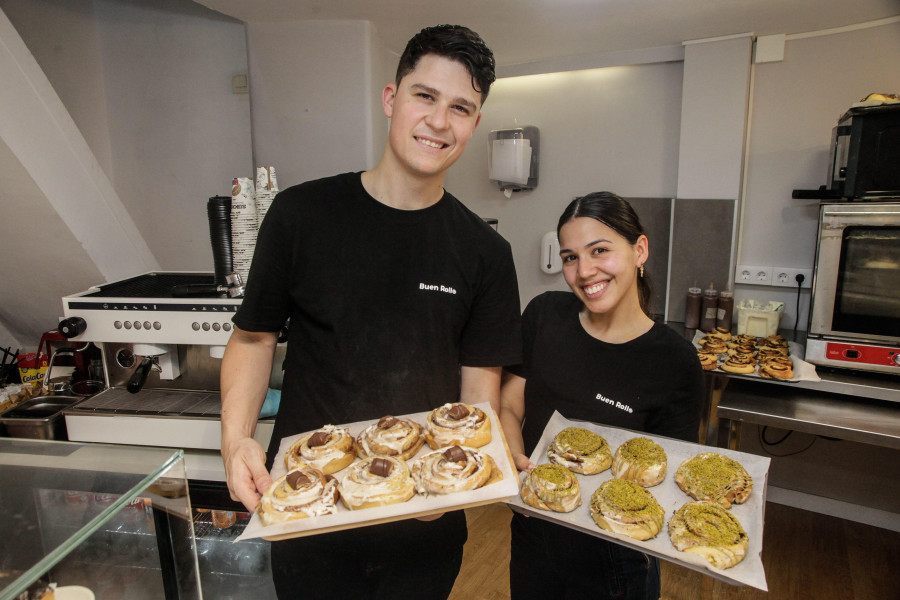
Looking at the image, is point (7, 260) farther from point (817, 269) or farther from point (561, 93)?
point (817, 269)

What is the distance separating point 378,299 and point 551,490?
645 millimetres

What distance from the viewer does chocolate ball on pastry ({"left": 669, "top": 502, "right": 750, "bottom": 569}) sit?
114 cm

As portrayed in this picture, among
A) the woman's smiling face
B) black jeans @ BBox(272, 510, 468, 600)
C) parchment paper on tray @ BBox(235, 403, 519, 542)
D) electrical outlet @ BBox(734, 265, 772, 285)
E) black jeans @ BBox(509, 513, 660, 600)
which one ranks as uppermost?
the woman's smiling face

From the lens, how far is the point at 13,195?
2.25m

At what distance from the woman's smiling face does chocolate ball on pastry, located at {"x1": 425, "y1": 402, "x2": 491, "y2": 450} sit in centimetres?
50

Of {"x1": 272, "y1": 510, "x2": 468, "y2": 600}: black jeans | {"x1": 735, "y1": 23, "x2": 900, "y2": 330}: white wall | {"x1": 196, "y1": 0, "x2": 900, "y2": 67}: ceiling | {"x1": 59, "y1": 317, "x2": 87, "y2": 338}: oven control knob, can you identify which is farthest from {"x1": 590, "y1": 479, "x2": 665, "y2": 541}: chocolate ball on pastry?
{"x1": 735, "y1": 23, "x2": 900, "y2": 330}: white wall

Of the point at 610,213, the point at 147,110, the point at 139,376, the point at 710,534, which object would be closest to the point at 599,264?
the point at 610,213

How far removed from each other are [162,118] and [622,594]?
3.78 m

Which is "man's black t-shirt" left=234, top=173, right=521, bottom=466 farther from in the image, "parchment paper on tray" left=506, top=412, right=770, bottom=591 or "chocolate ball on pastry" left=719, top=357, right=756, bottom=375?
"chocolate ball on pastry" left=719, top=357, right=756, bottom=375

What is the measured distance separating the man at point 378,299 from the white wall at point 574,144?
252 cm

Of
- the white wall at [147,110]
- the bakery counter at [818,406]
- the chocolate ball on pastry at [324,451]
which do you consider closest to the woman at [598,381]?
the chocolate ball on pastry at [324,451]

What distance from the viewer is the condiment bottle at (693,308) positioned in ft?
10.6

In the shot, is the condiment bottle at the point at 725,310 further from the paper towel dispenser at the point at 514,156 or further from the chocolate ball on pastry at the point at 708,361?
the paper towel dispenser at the point at 514,156

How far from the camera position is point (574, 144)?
12.2ft
